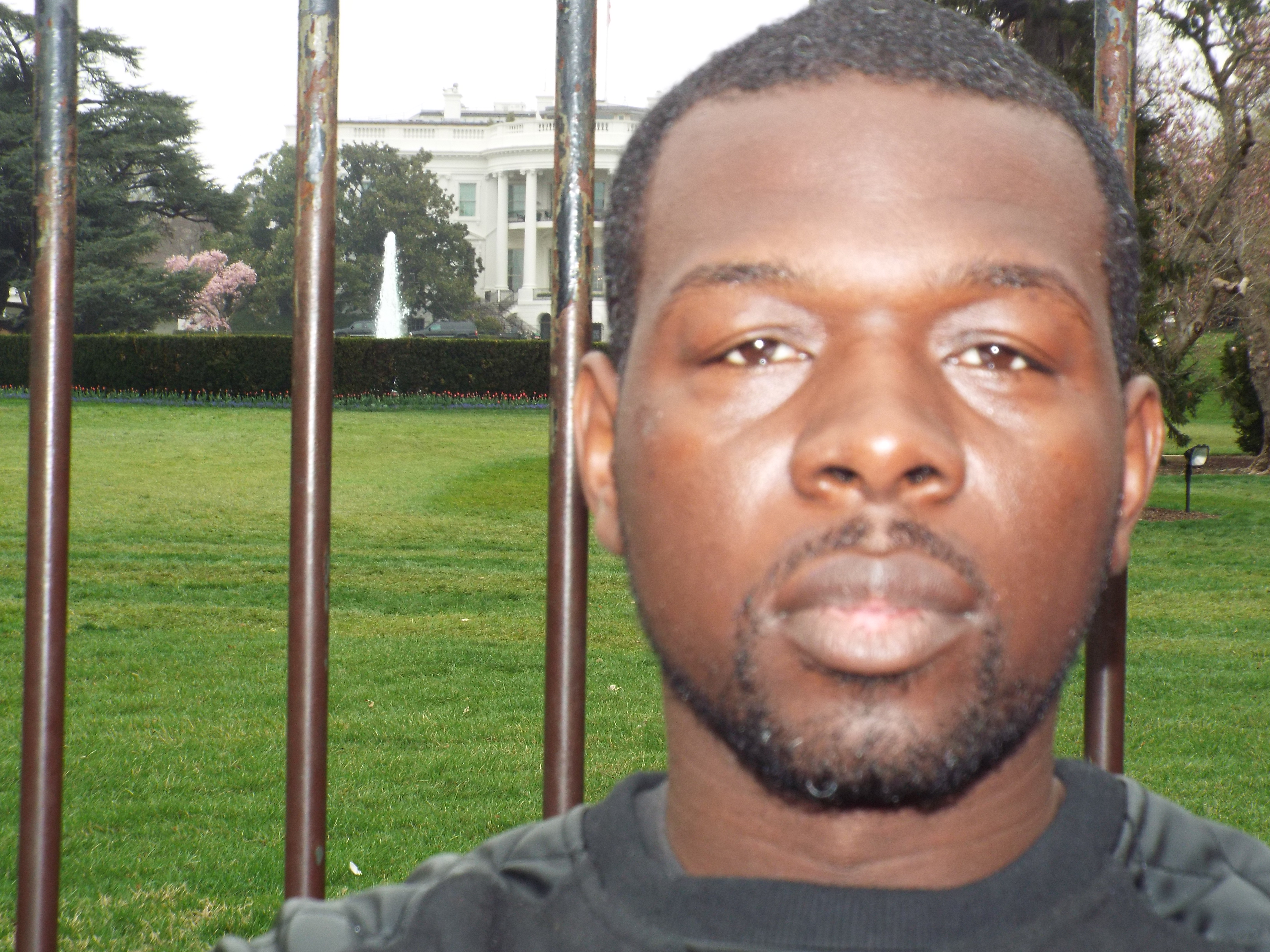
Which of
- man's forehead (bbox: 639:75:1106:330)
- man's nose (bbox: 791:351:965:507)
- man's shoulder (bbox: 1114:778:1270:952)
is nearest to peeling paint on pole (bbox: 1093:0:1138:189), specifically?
man's forehead (bbox: 639:75:1106:330)

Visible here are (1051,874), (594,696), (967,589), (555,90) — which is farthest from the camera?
(594,696)

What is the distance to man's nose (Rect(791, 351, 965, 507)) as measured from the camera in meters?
1.21

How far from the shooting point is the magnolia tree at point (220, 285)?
47875 millimetres

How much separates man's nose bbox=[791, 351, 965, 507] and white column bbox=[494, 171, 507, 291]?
200ft

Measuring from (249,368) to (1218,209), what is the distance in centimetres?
1586

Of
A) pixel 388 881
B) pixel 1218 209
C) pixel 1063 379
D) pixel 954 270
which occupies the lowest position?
pixel 388 881

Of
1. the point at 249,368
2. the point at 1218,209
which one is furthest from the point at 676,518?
the point at 249,368

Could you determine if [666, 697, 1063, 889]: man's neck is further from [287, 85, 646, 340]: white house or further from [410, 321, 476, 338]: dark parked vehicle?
[287, 85, 646, 340]: white house

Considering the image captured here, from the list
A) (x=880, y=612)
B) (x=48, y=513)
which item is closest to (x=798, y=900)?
(x=880, y=612)

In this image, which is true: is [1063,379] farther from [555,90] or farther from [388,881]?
[388,881]

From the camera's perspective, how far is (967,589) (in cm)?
121

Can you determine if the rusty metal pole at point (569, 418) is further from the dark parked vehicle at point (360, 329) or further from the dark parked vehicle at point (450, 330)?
the dark parked vehicle at point (450, 330)

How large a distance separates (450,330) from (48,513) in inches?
1727

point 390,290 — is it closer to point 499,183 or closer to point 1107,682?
point 499,183
